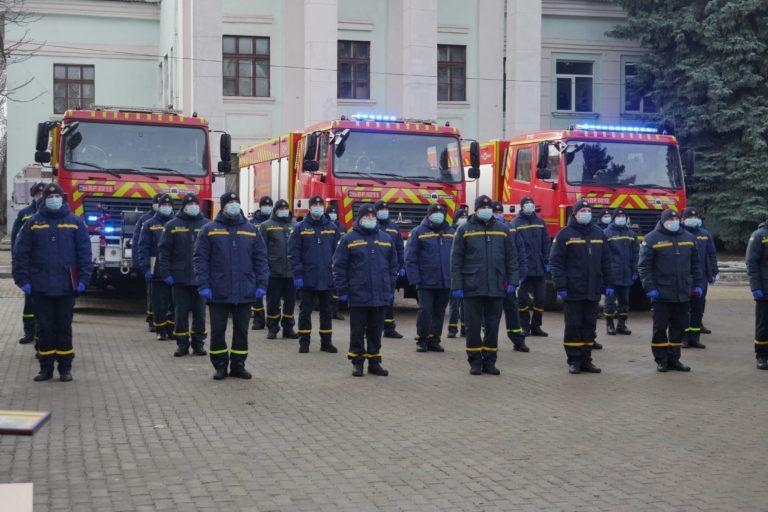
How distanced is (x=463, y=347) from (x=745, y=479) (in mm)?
7782

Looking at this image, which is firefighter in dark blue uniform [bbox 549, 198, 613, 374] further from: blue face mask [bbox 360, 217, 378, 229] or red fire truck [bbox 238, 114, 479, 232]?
red fire truck [bbox 238, 114, 479, 232]

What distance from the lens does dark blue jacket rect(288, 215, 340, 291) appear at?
49.6 feet

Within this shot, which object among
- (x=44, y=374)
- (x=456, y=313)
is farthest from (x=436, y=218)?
(x=44, y=374)

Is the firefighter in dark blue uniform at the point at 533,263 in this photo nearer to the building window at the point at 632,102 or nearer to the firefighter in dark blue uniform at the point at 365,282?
the firefighter in dark blue uniform at the point at 365,282

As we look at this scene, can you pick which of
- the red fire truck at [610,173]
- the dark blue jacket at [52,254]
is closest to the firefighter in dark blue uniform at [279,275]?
the dark blue jacket at [52,254]

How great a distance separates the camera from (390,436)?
29.7 ft

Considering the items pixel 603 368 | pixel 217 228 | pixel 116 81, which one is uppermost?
pixel 116 81

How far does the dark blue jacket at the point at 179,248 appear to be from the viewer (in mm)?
14344

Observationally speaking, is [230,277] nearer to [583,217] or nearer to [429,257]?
[429,257]

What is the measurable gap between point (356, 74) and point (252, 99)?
12.1 ft

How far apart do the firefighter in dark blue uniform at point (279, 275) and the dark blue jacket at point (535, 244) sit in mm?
3343

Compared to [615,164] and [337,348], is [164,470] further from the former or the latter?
[615,164]

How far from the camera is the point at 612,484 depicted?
7.54 metres

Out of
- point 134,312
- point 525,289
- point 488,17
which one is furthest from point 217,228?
point 488,17
